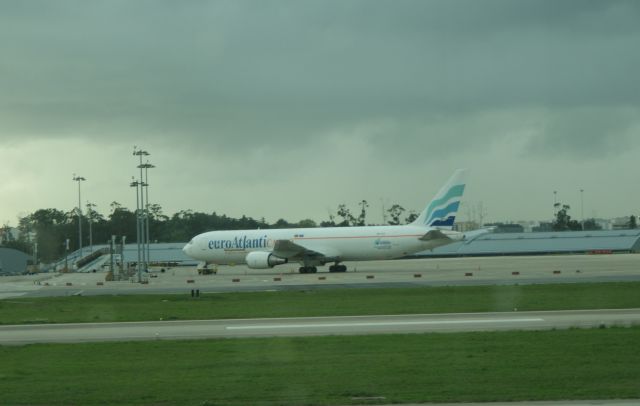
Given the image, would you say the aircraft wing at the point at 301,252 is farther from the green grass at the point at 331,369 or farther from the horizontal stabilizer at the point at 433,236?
the green grass at the point at 331,369

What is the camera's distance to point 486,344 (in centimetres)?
1895

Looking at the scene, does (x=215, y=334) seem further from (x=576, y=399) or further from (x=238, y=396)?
(x=576, y=399)

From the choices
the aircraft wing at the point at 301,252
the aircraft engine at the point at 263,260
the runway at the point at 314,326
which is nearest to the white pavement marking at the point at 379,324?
the runway at the point at 314,326

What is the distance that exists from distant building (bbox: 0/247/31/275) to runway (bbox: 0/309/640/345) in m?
95.6

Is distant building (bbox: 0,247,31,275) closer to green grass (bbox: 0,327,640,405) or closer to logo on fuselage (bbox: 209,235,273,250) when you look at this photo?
logo on fuselage (bbox: 209,235,273,250)

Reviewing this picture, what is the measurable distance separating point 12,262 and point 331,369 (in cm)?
11496

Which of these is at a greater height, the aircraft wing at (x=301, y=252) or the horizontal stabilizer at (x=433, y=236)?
the horizontal stabilizer at (x=433, y=236)

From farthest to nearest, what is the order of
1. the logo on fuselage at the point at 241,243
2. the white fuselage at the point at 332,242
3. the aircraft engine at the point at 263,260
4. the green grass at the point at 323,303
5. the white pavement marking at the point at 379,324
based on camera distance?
the logo on fuselage at the point at 241,243 → the aircraft engine at the point at 263,260 → the white fuselage at the point at 332,242 → the green grass at the point at 323,303 → the white pavement marking at the point at 379,324

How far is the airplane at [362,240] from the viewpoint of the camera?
Answer: 63.4 metres

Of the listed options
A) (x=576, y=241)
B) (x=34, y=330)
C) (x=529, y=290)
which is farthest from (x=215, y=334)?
(x=576, y=241)

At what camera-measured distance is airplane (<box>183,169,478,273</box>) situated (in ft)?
208

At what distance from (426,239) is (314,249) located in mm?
9590

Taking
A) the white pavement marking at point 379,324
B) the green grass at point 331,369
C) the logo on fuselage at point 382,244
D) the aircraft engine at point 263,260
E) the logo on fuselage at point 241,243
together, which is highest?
the logo on fuselage at point 241,243

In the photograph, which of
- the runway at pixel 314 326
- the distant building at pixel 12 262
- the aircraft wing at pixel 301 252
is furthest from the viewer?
the distant building at pixel 12 262
